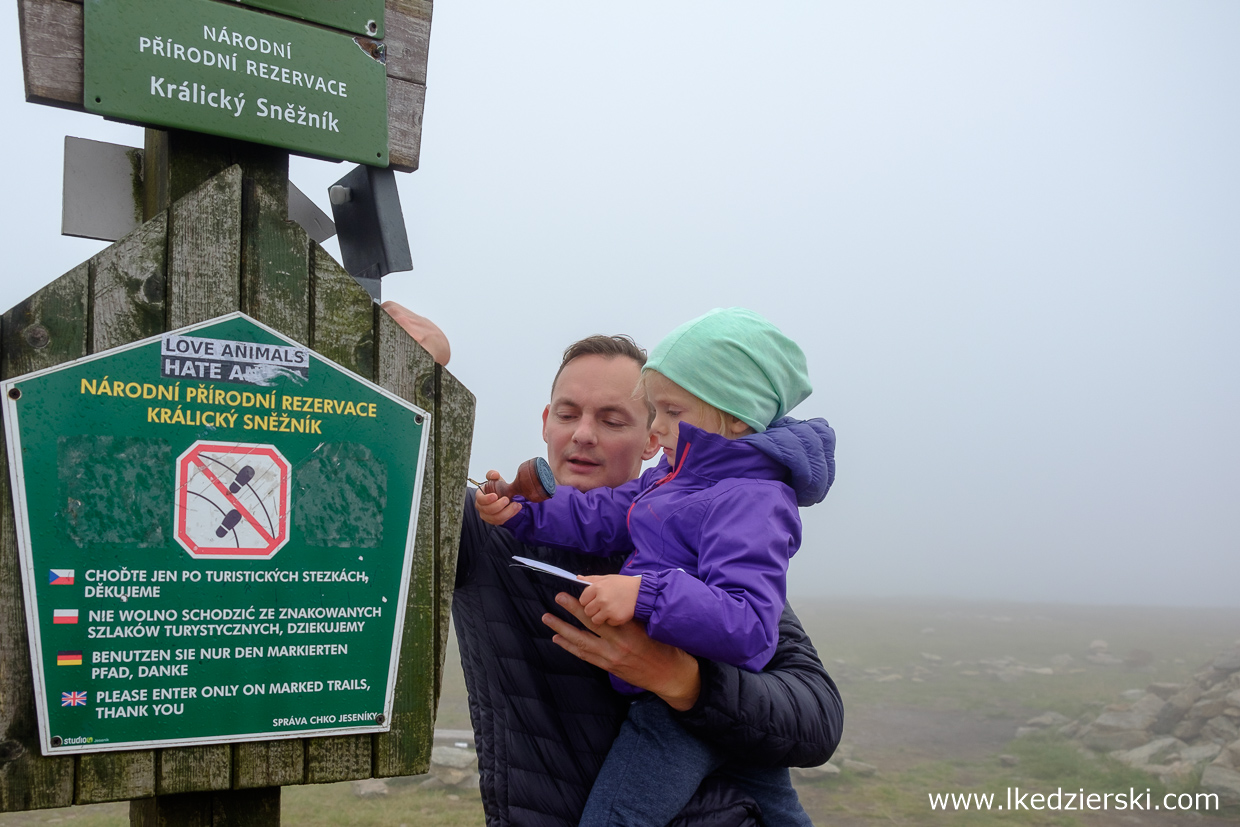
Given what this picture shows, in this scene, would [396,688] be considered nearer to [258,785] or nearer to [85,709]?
[258,785]

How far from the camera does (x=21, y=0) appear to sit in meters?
1.95

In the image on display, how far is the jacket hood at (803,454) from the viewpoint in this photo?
2391mm

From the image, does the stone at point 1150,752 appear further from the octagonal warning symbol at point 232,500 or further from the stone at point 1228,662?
the octagonal warning symbol at point 232,500

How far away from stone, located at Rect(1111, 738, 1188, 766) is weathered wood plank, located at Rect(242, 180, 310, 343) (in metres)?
20.8

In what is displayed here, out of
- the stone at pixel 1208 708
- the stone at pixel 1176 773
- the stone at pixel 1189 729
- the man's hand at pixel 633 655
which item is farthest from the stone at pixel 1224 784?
the man's hand at pixel 633 655

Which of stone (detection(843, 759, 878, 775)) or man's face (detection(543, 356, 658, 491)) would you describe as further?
stone (detection(843, 759, 878, 775))

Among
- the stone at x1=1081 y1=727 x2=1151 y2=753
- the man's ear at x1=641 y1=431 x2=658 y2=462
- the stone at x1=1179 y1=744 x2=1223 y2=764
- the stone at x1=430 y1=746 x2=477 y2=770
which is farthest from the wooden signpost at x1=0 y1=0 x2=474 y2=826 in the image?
the stone at x1=1081 y1=727 x2=1151 y2=753

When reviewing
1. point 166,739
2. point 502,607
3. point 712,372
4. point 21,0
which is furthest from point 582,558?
→ point 21,0

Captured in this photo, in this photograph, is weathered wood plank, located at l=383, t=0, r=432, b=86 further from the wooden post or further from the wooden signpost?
the wooden post

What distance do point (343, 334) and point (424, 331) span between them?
0.93 feet

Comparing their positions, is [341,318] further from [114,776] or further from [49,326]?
[114,776]

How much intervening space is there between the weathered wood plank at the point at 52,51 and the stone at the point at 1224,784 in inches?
747

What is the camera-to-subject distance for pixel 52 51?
1.97 metres

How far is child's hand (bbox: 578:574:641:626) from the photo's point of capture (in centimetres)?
197
